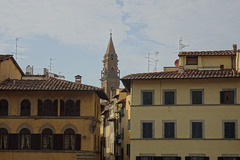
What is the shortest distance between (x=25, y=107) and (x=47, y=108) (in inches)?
75.0

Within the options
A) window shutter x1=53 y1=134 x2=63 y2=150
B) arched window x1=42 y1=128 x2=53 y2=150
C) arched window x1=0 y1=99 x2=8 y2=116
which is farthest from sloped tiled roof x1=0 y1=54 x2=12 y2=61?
window shutter x1=53 y1=134 x2=63 y2=150

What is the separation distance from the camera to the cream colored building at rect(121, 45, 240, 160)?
4500 cm

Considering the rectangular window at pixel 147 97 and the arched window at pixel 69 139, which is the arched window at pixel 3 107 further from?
the rectangular window at pixel 147 97

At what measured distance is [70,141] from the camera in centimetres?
4741

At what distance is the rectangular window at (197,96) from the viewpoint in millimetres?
45875

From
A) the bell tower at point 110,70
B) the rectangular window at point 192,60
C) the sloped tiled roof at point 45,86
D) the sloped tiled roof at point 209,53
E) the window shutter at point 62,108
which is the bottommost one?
the window shutter at point 62,108

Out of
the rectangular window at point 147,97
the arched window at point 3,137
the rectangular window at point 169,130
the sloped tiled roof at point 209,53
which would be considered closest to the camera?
the rectangular window at point 169,130

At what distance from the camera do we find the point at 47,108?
4791 cm

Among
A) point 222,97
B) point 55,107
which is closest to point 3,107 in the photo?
point 55,107

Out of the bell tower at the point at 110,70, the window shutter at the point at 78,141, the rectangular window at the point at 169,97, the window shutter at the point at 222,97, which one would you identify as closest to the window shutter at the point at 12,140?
the window shutter at the point at 78,141

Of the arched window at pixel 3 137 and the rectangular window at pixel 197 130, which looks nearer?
the rectangular window at pixel 197 130

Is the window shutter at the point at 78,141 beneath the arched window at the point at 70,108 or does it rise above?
beneath

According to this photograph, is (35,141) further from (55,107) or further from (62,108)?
(62,108)

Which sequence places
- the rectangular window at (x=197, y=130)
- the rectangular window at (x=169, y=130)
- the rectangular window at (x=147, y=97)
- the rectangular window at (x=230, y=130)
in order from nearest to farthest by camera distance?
the rectangular window at (x=230, y=130), the rectangular window at (x=197, y=130), the rectangular window at (x=169, y=130), the rectangular window at (x=147, y=97)
